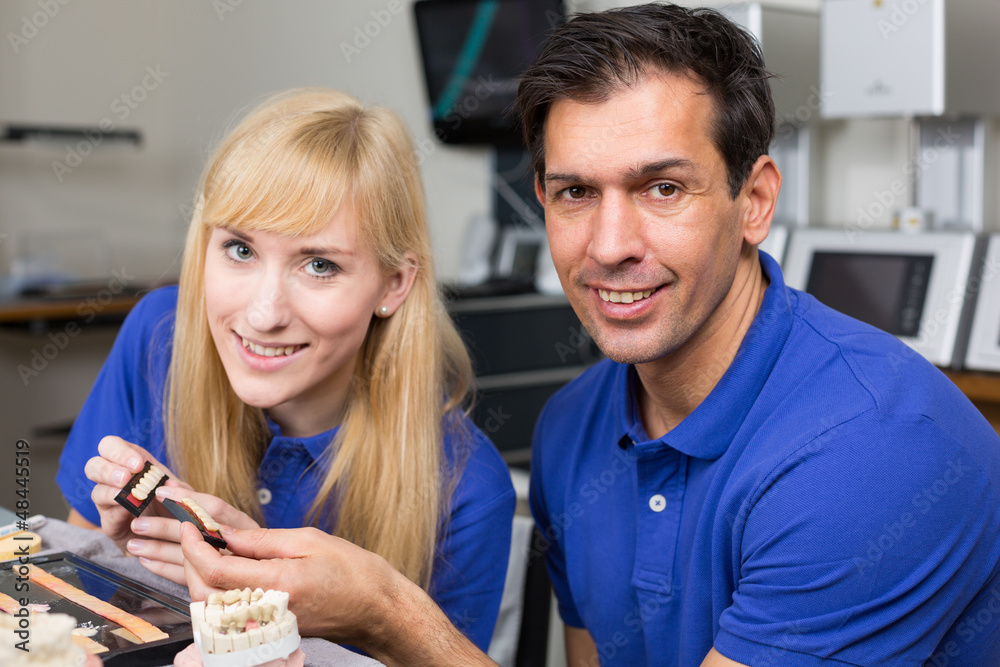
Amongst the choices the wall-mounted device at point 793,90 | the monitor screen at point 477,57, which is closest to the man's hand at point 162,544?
the wall-mounted device at point 793,90

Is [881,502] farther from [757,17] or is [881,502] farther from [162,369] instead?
[757,17]

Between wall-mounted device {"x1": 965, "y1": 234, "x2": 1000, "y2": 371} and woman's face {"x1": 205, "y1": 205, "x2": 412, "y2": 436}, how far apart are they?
1210 mm

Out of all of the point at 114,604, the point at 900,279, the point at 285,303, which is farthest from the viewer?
the point at 900,279

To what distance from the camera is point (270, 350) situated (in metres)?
1.20

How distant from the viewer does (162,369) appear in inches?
56.0

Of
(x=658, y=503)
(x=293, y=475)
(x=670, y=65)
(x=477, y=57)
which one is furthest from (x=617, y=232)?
(x=477, y=57)

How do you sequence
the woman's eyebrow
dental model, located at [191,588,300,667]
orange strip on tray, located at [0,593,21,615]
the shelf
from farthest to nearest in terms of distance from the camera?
the shelf, the woman's eyebrow, orange strip on tray, located at [0,593,21,615], dental model, located at [191,588,300,667]

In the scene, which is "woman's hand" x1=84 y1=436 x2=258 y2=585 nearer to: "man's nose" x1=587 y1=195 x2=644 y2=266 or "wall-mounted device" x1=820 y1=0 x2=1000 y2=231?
"man's nose" x1=587 y1=195 x2=644 y2=266

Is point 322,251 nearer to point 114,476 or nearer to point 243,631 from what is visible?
point 114,476

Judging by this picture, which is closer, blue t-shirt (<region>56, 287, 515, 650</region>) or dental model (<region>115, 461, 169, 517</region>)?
dental model (<region>115, 461, 169, 517</region>)

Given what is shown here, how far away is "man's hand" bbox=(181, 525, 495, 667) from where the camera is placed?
0.87 meters

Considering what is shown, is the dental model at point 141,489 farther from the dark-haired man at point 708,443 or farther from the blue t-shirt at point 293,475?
the blue t-shirt at point 293,475

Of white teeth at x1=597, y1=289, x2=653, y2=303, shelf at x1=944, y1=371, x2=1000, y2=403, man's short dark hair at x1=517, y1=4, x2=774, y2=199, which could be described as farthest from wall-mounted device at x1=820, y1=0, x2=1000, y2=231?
white teeth at x1=597, y1=289, x2=653, y2=303

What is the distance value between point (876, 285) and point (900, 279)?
49 millimetres
